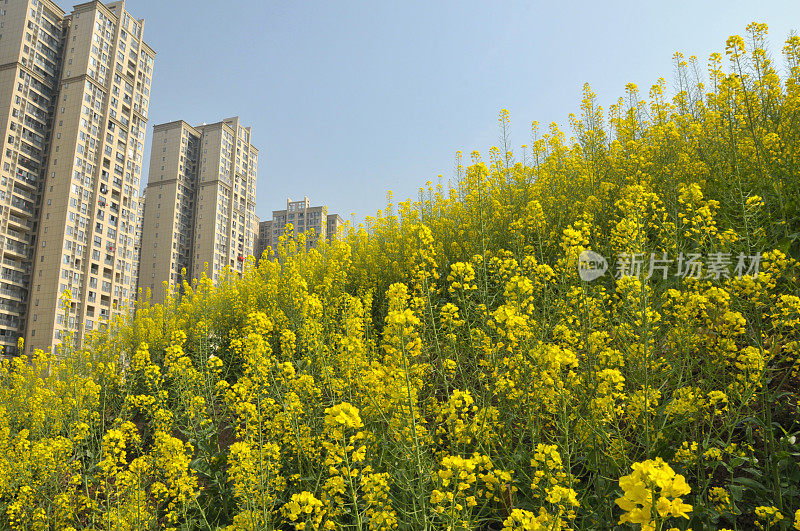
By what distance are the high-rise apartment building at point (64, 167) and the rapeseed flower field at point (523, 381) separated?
104 ft

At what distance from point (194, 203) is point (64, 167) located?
22565mm

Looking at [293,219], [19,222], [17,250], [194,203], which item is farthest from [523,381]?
[293,219]

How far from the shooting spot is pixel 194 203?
5769 cm

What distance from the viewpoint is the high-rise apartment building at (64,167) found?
3316 cm

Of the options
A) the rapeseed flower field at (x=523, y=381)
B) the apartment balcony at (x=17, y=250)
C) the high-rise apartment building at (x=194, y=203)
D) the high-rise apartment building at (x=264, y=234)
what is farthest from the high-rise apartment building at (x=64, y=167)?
the high-rise apartment building at (x=264, y=234)

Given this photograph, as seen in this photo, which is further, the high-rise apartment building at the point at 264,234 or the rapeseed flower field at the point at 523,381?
the high-rise apartment building at the point at 264,234

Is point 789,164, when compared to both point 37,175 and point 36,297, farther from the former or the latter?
point 37,175

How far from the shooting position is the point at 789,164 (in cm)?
533

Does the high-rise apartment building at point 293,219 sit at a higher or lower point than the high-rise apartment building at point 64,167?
higher

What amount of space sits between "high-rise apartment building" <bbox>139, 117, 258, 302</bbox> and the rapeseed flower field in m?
49.6

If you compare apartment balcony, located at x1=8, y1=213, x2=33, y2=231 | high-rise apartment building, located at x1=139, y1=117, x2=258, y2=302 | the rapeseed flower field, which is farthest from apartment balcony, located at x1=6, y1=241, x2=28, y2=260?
the rapeseed flower field

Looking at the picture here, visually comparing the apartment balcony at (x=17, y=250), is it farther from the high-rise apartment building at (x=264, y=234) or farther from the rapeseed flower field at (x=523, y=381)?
the high-rise apartment building at (x=264, y=234)

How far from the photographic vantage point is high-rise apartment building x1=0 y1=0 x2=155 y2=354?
33.2 meters

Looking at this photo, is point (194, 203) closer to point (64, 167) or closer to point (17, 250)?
point (64, 167)
